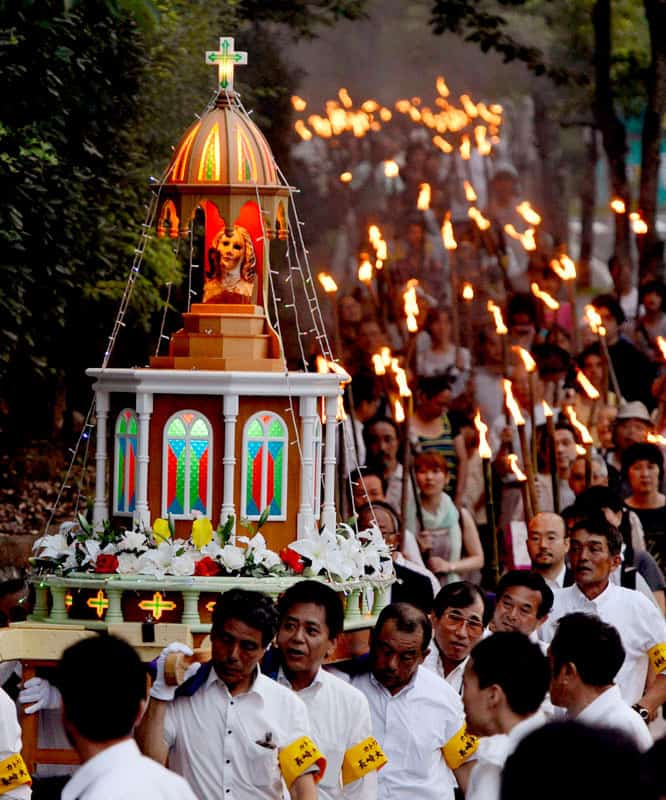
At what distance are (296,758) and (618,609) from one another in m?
3.05

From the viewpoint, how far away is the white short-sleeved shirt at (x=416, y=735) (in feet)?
31.9

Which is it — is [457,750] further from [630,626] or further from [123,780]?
[123,780]

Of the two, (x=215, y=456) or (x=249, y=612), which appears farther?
(x=215, y=456)

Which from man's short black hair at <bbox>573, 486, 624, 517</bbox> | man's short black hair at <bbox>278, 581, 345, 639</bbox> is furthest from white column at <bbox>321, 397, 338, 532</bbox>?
man's short black hair at <bbox>278, 581, 345, 639</bbox>

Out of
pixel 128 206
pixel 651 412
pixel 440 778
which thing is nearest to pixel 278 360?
pixel 440 778

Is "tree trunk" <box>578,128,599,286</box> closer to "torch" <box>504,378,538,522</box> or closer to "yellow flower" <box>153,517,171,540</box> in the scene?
"torch" <box>504,378,538,522</box>

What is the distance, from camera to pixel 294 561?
Result: 1130cm

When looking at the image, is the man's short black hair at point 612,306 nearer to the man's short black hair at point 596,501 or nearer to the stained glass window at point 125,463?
the man's short black hair at point 596,501

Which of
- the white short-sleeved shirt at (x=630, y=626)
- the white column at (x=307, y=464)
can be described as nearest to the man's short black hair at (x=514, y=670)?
the white short-sleeved shirt at (x=630, y=626)

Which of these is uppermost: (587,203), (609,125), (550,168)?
(609,125)

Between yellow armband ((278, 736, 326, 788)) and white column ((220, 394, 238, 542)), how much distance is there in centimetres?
303

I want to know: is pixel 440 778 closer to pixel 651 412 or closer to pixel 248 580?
pixel 248 580

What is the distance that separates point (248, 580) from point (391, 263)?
15283mm

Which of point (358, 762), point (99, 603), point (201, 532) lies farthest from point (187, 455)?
point (358, 762)
